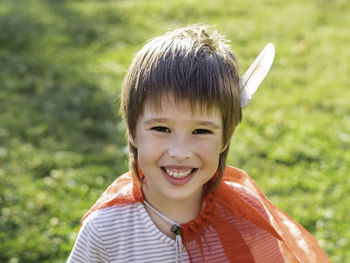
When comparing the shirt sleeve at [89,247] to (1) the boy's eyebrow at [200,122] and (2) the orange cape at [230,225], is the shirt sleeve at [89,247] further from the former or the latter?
(1) the boy's eyebrow at [200,122]

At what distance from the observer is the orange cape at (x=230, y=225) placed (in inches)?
81.0

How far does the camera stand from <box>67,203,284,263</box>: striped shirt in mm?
1967

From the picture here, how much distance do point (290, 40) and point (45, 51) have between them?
357cm

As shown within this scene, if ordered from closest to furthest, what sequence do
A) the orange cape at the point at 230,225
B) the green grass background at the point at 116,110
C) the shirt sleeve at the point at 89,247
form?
1. the shirt sleeve at the point at 89,247
2. the orange cape at the point at 230,225
3. the green grass background at the point at 116,110

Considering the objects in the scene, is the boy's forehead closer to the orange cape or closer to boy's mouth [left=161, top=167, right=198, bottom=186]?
boy's mouth [left=161, top=167, right=198, bottom=186]

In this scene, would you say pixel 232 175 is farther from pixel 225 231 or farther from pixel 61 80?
pixel 61 80

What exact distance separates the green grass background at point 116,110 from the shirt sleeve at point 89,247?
144cm

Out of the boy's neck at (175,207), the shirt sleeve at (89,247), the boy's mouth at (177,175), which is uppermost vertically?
the boy's mouth at (177,175)

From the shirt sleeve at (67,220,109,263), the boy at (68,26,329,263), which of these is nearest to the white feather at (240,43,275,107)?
the boy at (68,26,329,263)

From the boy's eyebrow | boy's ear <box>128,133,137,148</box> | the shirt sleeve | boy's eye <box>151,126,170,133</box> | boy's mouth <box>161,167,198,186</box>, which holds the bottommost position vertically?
the shirt sleeve

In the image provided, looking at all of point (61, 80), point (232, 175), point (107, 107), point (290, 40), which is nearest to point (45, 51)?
point (61, 80)

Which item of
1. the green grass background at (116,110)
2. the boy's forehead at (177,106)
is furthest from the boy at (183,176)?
the green grass background at (116,110)

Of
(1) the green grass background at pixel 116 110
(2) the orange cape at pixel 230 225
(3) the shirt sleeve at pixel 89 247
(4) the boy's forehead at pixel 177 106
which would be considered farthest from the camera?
(1) the green grass background at pixel 116 110

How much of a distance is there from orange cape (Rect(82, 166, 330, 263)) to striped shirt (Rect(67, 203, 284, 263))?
0.05 metres
